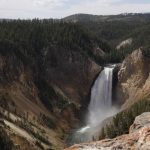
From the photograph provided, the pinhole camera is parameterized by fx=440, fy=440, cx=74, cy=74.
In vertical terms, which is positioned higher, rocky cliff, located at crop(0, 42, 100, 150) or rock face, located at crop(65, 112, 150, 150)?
rock face, located at crop(65, 112, 150, 150)

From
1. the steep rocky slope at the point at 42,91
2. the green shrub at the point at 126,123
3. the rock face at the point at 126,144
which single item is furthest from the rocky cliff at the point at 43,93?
the rock face at the point at 126,144

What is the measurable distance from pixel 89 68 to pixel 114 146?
318 feet

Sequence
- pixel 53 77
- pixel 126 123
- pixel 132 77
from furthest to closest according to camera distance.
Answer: pixel 53 77
pixel 132 77
pixel 126 123

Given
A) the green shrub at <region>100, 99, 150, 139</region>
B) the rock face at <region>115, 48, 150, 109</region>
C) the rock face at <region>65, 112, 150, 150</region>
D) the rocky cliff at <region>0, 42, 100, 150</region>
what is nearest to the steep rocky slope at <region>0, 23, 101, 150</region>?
the rocky cliff at <region>0, 42, 100, 150</region>

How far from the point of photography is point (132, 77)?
336 feet

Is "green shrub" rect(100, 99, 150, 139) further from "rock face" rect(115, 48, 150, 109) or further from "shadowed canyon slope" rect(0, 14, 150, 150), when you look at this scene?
"rock face" rect(115, 48, 150, 109)

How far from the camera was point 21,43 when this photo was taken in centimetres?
10650

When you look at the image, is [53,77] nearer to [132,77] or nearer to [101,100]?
[101,100]

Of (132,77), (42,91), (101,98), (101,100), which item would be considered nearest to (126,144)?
(42,91)

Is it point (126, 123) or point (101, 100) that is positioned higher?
point (126, 123)

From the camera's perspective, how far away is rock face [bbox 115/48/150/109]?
9994 centimetres

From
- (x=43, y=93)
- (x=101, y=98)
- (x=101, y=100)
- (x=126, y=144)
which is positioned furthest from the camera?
(x=101, y=98)

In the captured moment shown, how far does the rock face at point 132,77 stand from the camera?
99.9 m

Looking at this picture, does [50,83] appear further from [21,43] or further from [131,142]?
[131,142]
